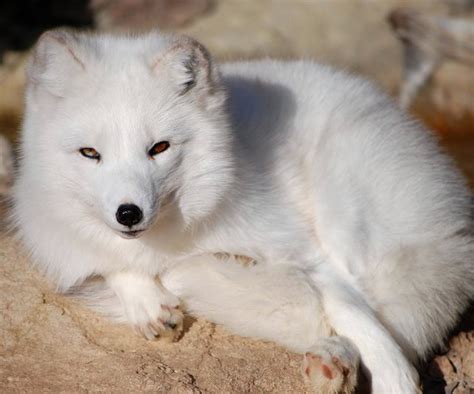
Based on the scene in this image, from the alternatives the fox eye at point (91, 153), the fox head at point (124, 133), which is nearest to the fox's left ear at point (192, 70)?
the fox head at point (124, 133)

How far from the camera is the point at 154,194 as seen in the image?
250 centimetres

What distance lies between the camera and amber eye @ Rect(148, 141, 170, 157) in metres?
2.57

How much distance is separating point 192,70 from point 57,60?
44cm

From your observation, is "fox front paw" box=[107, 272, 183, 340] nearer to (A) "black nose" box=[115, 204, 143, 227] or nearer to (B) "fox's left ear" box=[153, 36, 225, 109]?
(A) "black nose" box=[115, 204, 143, 227]

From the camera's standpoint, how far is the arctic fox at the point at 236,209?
2.57 metres

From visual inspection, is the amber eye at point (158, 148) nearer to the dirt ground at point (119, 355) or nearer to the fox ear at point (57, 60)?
the fox ear at point (57, 60)

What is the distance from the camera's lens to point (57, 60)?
2.65 meters

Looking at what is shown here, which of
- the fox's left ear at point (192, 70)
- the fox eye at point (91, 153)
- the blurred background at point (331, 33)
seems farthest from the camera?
the blurred background at point (331, 33)

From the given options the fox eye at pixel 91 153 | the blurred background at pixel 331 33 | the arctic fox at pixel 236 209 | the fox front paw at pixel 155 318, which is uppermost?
the fox eye at pixel 91 153

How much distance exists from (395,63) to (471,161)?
185 centimetres

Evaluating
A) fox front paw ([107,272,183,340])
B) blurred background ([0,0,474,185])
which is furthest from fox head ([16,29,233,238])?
blurred background ([0,0,474,185])

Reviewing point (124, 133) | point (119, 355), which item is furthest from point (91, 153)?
point (119, 355)

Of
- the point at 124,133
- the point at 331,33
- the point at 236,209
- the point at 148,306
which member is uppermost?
the point at 124,133

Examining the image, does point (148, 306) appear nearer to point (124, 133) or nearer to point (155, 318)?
point (155, 318)
